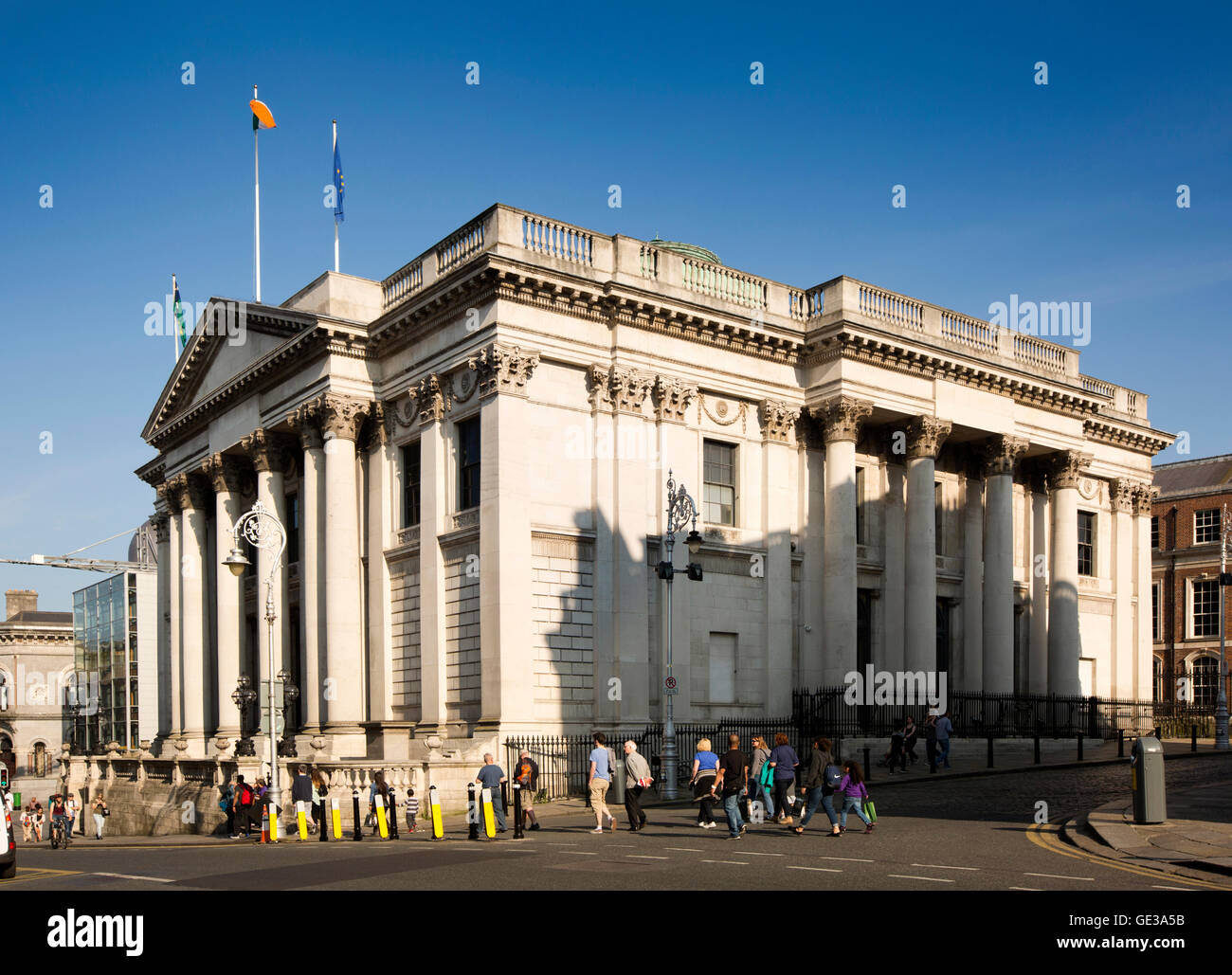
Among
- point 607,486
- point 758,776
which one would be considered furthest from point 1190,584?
point 758,776

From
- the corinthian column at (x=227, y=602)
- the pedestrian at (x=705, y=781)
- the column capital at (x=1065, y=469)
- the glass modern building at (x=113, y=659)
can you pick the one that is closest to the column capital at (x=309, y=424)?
the corinthian column at (x=227, y=602)

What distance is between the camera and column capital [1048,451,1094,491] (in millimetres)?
43500

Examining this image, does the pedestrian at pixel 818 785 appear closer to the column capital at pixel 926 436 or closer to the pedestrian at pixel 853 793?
the pedestrian at pixel 853 793

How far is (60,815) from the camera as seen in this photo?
3544cm

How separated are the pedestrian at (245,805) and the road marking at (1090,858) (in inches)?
680

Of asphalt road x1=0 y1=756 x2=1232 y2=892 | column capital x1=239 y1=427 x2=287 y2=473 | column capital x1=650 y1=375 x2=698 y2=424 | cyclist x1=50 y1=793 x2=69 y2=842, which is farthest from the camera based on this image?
column capital x1=239 y1=427 x2=287 y2=473

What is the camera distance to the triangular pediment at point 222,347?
37838 mm

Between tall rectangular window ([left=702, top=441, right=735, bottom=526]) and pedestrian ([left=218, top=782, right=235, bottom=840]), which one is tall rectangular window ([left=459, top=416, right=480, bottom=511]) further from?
pedestrian ([left=218, top=782, right=235, bottom=840])

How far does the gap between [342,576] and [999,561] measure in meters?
21.1

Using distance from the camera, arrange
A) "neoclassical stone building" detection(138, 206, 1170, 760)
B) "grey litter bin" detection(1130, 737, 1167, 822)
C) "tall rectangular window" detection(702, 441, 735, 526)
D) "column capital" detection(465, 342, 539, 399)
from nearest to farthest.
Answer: "grey litter bin" detection(1130, 737, 1167, 822) < "column capital" detection(465, 342, 539, 399) < "neoclassical stone building" detection(138, 206, 1170, 760) < "tall rectangular window" detection(702, 441, 735, 526)

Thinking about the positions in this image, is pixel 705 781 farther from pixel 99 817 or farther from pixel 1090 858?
pixel 99 817

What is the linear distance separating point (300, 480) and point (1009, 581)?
23.4 m

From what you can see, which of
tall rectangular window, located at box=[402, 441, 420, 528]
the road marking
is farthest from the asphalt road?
tall rectangular window, located at box=[402, 441, 420, 528]

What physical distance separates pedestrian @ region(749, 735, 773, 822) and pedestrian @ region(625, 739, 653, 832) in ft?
6.38
